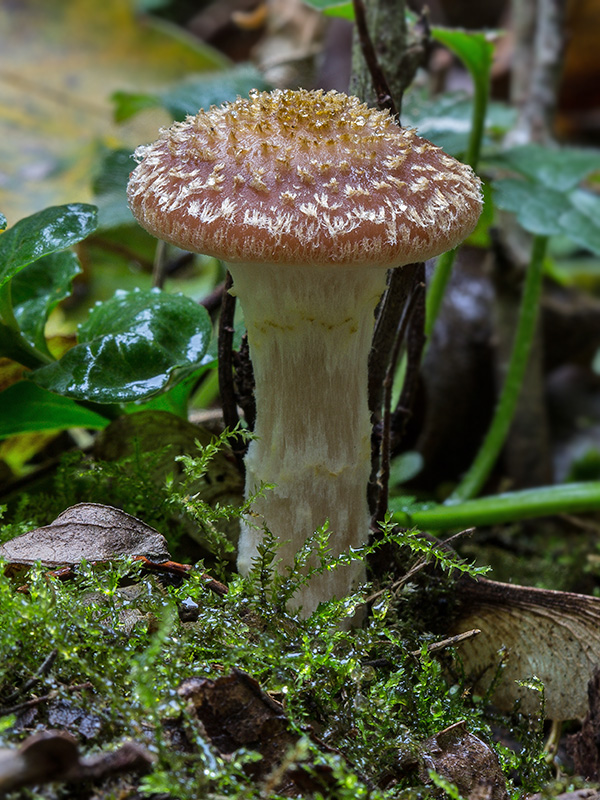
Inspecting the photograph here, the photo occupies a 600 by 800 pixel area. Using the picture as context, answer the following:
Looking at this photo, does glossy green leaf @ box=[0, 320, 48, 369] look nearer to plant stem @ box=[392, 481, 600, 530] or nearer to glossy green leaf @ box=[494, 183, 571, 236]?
plant stem @ box=[392, 481, 600, 530]

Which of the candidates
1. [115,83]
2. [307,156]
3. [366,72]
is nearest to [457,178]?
[307,156]

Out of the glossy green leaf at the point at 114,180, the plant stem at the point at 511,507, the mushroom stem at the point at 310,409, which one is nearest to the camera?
the mushroom stem at the point at 310,409

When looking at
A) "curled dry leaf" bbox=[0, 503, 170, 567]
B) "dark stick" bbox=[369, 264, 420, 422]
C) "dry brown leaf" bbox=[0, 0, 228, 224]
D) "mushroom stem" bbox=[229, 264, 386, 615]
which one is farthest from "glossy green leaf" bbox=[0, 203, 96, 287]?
"dry brown leaf" bbox=[0, 0, 228, 224]

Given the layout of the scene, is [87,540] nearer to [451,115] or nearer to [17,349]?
[17,349]

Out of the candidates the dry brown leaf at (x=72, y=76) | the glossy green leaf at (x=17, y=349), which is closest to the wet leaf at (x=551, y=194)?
the glossy green leaf at (x=17, y=349)

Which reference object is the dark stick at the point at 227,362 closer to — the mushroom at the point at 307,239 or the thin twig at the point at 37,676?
the mushroom at the point at 307,239
